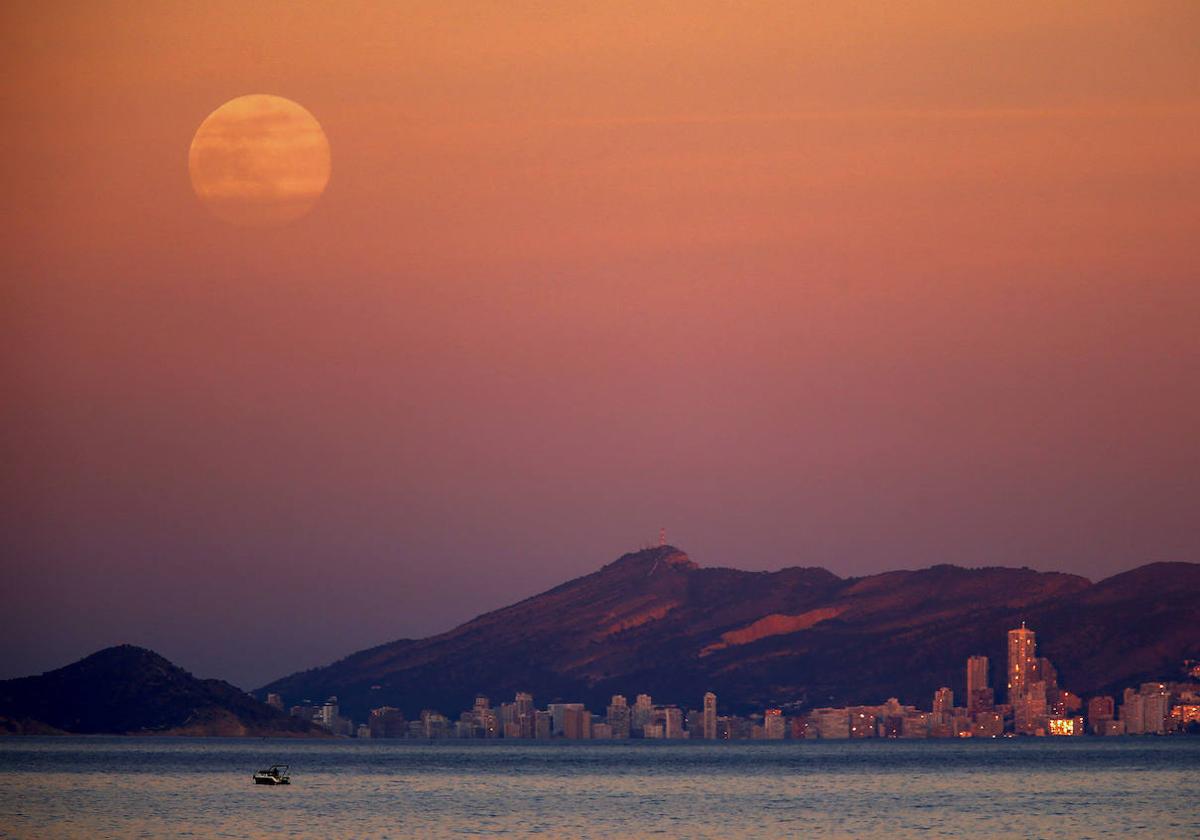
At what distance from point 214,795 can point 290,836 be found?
173ft

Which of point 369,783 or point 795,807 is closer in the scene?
point 795,807

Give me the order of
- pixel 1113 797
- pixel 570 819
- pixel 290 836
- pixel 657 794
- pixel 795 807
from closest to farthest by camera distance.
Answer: pixel 290 836, pixel 570 819, pixel 795 807, pixel 1113 797, pixel 657 794

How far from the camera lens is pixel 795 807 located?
138 meters

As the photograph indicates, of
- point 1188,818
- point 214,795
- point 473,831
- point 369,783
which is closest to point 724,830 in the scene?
point 473,831

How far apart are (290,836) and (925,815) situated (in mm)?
Answer: 40984

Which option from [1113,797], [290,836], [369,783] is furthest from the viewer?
[369,783]

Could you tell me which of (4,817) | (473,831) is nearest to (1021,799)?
(473,831)

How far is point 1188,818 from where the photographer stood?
12481 cm

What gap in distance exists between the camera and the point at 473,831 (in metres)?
112

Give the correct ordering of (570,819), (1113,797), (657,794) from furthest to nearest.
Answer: (657,794)
(1113,797)
(570,819)

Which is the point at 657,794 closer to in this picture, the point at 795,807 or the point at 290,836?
the point at 795,807

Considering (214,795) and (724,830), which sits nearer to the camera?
(724,830)

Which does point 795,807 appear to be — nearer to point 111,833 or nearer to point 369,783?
point 111,833

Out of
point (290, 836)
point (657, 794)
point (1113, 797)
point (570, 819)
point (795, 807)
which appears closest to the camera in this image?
point (290, 836)
